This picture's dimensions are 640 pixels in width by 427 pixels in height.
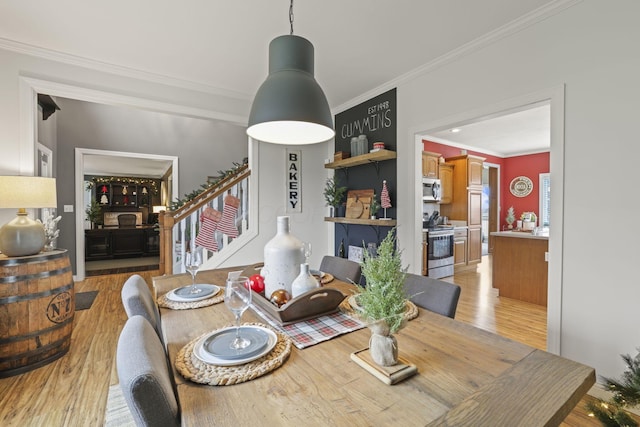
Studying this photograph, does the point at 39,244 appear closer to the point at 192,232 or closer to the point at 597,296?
the point at 192,232

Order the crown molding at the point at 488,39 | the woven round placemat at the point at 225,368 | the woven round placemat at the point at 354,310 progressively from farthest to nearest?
the crown molding at the point at 488,39, the woven round placemat at the point at 354,310, the woven round placemat at the point at 225,368

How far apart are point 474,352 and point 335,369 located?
0.49 m

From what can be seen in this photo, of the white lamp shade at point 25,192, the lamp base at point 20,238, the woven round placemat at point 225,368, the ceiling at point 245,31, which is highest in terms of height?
the ceiling at point 245,31

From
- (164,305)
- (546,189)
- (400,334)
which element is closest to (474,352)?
(400,334)

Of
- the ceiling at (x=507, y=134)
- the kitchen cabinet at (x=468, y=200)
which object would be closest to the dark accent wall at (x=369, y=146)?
the ceiling at (x=507, y=134)

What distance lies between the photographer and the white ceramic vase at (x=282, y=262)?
145cm

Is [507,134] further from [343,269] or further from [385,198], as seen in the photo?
[343,269]

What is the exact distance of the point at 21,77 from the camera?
2613 mm

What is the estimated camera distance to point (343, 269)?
2.16 metres

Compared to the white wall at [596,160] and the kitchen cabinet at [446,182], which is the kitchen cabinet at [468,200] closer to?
the kitchen cabinet at [446,182]

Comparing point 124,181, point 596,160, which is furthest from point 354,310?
point 124,181

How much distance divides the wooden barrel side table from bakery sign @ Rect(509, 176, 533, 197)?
8.59 metres

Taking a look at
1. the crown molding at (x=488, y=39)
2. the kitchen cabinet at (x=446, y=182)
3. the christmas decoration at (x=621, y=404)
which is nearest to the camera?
the christmas decoration at (x=621, y=404)

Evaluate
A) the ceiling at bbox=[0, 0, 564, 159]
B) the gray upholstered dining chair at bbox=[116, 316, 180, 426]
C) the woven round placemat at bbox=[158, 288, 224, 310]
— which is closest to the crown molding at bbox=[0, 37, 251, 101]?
the ceiling at bbox=[0, 0, 564, 159]
